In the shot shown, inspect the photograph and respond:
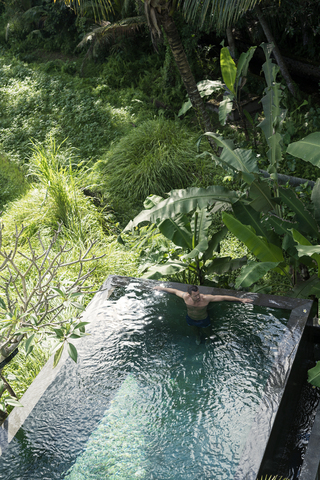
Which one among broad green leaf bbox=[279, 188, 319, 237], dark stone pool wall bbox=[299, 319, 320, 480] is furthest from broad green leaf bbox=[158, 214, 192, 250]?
dark stone pool wall bbox=[299, 319, 320, 480]

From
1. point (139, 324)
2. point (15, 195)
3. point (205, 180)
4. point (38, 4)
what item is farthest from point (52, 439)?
point (38, 4)

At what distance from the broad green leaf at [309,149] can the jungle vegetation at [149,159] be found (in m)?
0.01

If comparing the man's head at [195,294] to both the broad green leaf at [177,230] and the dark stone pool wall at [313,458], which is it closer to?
the broad green leaf at [177,230]

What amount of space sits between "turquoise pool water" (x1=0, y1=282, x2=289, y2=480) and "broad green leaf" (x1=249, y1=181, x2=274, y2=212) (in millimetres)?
976

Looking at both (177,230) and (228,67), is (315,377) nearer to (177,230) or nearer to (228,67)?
(177,230)

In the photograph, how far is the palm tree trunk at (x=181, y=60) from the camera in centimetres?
569

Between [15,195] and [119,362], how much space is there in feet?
16.4

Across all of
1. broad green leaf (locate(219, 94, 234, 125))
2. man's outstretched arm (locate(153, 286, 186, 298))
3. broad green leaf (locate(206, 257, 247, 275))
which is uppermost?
broad green leaf (locate(219, 94, 234, 125))

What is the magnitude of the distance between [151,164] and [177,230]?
8.85 feet

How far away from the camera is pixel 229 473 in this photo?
269 cm

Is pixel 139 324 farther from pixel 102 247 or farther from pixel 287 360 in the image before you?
pixel 102 247

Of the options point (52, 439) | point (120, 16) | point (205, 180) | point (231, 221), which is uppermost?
point (120, 16)

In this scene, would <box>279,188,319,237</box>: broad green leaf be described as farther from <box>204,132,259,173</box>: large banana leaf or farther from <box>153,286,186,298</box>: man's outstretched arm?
<box>153,286,186,298</box>: man's outstretched arm

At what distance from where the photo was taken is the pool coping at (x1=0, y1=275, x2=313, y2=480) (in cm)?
273
